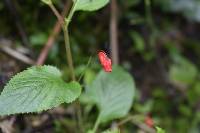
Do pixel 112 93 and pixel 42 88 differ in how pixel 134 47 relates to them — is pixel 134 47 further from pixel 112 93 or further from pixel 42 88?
pixel 42 88

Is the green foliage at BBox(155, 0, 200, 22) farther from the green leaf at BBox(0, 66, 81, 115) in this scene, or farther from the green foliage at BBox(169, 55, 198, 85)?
the green leaf at BBox(0, 66, 81, 115)

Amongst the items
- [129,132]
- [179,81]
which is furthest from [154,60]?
→ [129,132]

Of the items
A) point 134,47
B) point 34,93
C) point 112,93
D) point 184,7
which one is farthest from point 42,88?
point 184,7

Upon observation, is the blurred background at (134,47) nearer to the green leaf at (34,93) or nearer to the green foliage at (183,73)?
the green foliage at (183,73)

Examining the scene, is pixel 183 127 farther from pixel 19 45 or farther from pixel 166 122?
pixel 19 45

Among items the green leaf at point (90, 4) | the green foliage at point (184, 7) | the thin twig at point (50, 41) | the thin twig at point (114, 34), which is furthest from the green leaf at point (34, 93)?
the green foliage at point (184, 7)

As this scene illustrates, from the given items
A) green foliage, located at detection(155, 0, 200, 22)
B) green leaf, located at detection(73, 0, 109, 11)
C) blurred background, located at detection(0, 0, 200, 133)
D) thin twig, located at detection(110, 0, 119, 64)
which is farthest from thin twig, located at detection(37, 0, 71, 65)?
green foliage, located at detection(155, 0, 200, 22)
